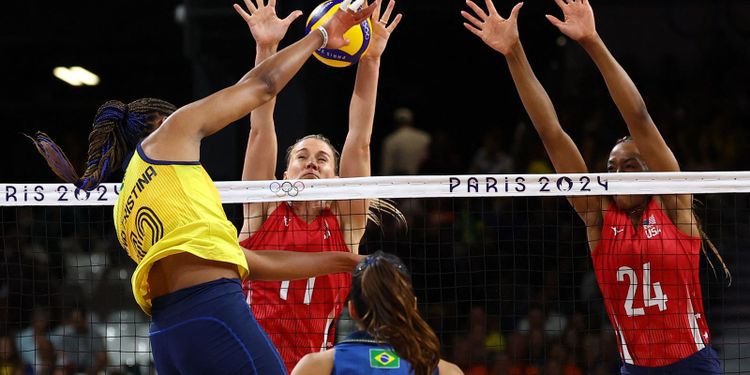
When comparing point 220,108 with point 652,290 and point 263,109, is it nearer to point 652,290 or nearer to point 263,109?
point 263,109

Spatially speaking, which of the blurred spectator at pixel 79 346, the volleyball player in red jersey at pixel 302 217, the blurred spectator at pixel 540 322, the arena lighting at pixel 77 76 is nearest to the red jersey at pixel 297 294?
the volleyball player in red jersey at pixel 302 217

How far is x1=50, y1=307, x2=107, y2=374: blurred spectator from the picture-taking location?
861 cm

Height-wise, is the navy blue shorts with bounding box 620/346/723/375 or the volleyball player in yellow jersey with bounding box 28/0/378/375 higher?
the volleyball player in yellow jersey with bounding box 28/0/378/375

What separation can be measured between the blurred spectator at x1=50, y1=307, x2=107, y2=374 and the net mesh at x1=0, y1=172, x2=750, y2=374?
0.10ft

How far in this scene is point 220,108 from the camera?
3936 mm

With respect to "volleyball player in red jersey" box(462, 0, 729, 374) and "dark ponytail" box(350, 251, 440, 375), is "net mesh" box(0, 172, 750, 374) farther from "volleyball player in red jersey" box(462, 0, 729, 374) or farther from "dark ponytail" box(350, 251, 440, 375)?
"dark ponytail" box(350, 251, 440, 375)

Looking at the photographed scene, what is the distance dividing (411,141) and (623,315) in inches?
293

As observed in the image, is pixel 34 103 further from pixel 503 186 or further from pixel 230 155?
pixel 503 186

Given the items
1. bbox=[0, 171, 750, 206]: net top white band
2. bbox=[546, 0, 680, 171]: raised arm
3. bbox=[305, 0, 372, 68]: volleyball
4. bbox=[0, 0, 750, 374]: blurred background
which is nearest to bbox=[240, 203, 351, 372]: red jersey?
bbox=[0, 171, 750, 206]: net top white band

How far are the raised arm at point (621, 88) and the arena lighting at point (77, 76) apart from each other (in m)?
10.5

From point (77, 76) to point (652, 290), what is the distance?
1117 cm

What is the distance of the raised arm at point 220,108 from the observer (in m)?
3.84

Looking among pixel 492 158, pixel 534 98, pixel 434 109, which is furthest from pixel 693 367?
pixel 434 109

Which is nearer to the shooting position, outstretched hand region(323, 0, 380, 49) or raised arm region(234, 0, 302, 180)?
outstretched hand region(323, 0, 380, 49)
